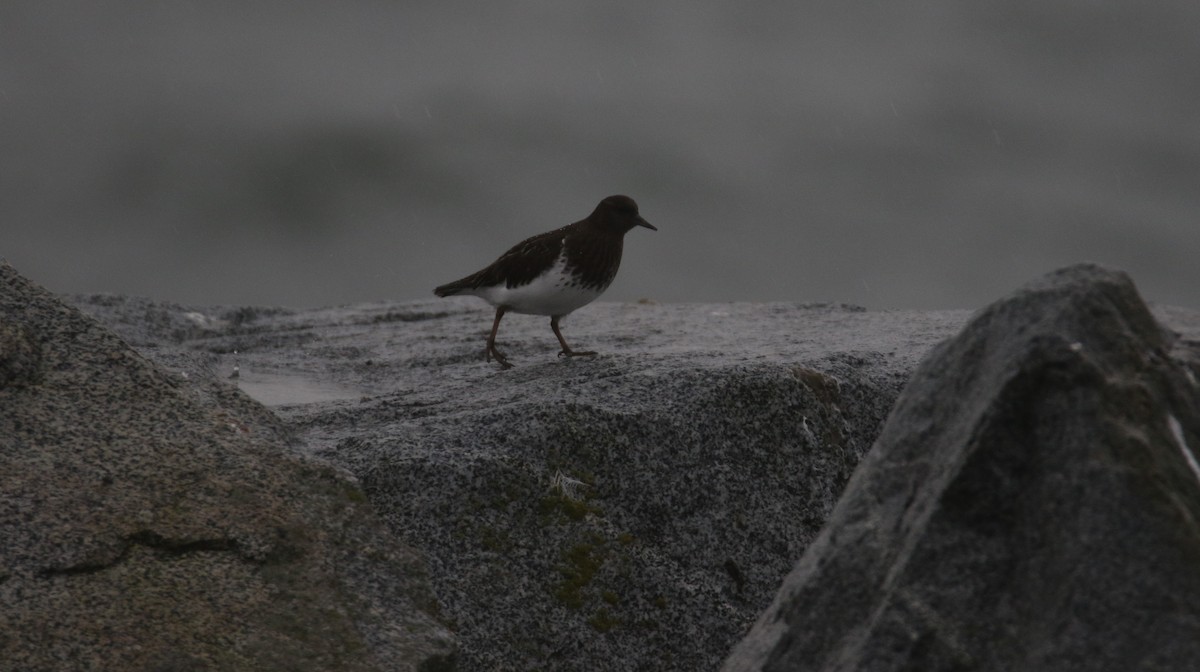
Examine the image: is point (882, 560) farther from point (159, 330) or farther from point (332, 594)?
point (159, 330)

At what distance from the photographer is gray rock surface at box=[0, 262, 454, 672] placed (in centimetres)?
326

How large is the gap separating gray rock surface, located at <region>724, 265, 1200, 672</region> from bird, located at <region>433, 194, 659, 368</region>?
340 cm

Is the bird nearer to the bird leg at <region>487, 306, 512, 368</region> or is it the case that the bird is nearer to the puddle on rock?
the bird leg at <region>487, 306, 512, 368</region>

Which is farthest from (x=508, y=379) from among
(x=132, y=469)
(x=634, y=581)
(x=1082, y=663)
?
(x=1082, y=663)

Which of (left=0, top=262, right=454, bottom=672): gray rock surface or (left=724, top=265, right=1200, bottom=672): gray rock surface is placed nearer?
(left=724, top=265, right=1200, bottom=672): gray rock surface

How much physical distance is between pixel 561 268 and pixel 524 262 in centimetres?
27

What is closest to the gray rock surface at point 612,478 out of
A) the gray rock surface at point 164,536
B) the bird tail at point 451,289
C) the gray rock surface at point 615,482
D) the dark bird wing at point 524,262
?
the gray rock surface at point 615,482

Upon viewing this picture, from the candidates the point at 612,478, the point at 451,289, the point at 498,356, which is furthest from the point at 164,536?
the point at 451,289

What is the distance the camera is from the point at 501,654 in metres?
3.67

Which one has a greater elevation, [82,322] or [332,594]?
[82,322]

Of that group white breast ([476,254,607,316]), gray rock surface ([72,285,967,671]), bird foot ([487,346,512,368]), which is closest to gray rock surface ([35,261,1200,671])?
gray rock surface ([72,285,967,671])

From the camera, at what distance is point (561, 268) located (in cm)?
622

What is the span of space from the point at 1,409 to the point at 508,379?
2.24 meters

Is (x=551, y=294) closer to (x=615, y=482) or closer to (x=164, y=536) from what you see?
(x=615, y=482)
